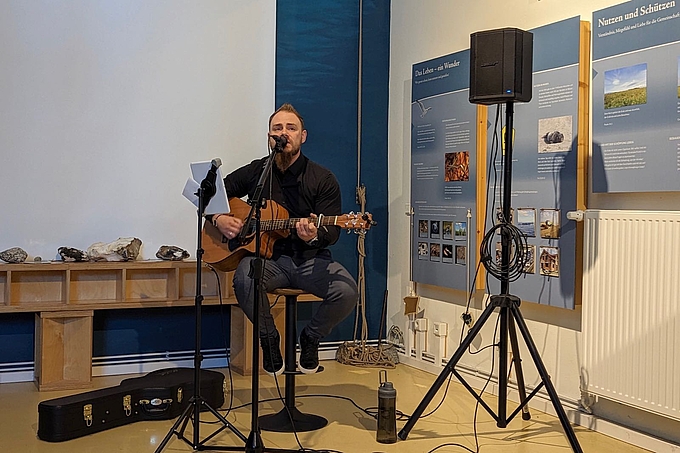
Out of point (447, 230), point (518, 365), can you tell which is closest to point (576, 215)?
point (518, 365)

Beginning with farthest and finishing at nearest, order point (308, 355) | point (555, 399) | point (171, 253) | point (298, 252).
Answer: point (171, 253) → point (298, 252) → point (308, 355) → point (555, 399)

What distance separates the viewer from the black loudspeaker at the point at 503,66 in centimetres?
346

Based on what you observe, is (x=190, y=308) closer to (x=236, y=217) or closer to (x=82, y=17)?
(x=236, y=217)

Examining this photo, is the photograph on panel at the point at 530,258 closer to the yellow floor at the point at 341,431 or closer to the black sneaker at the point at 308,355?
the yellow floor at the point at 341,431

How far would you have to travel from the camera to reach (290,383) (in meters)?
3.71

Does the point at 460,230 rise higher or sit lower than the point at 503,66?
lower

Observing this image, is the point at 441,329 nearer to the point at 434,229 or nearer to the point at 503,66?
the point at 434,229

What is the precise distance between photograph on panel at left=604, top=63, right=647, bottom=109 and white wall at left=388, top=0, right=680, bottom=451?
40cm

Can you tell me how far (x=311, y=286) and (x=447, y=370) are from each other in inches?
31.6

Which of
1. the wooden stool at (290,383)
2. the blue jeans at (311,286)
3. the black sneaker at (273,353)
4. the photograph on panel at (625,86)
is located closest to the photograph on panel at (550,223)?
the photograph on panel at (625,86)

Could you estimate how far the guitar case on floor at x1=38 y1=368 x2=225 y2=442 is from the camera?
11.5 ft

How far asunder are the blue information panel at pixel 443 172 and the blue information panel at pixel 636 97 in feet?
3.49

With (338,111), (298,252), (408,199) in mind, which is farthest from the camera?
(338,111)

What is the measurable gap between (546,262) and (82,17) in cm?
316
